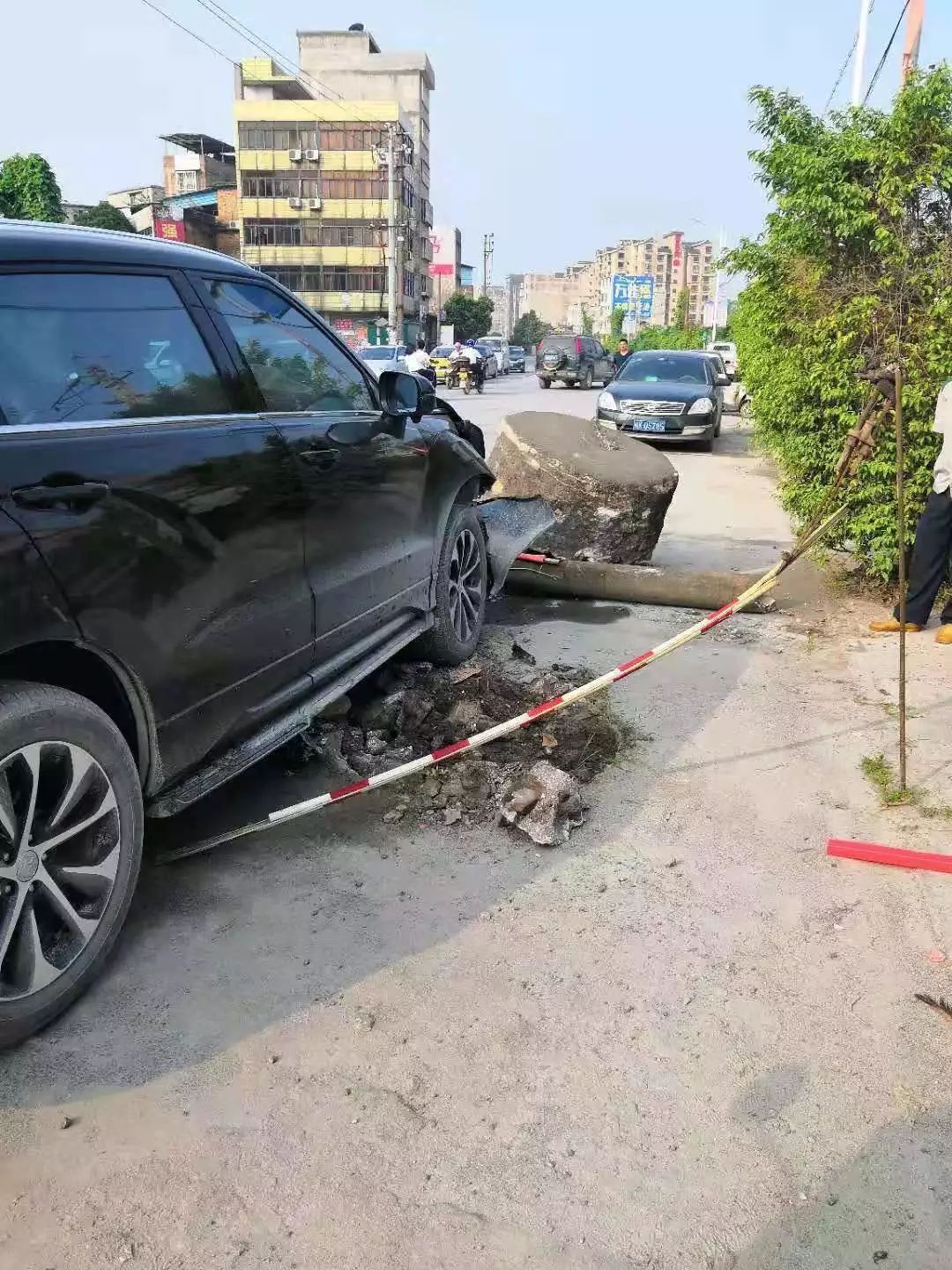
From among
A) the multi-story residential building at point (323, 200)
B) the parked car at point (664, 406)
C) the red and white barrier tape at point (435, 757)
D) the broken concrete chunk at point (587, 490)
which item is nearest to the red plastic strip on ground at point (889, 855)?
the red and white barrier tape at point (435, 757)

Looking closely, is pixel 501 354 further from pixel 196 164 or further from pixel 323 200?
pixel 196 164

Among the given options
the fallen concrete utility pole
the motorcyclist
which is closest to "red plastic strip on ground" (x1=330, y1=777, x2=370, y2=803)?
the fallen concrete utility pole

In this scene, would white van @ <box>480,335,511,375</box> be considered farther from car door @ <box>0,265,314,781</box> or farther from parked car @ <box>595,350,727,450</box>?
car door @ <box>0,265,314,781</box>

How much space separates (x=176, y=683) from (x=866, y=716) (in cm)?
332

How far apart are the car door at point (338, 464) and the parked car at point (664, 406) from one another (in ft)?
36.4

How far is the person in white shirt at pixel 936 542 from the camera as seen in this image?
5.50 meters

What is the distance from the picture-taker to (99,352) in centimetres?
268

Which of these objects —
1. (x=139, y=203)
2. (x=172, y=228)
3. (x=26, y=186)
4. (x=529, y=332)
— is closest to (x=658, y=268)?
(x=529, y=332)

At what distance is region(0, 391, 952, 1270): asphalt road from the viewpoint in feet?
6.51

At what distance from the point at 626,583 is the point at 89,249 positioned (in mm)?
4421

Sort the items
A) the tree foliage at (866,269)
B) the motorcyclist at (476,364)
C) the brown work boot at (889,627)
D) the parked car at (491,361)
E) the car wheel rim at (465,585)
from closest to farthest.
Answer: the car wheel rim at (465,585)
the tree foliage at (866,269)
the brown work boot at (889,627)
the motorcyclist at (476,364)
the parked car at (491,361)

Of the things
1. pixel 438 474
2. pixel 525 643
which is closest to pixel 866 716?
pixel 525 643

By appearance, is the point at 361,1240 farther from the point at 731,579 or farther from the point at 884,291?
the point at 884,291

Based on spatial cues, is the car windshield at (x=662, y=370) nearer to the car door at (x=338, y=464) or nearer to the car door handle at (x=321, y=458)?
the car door at (x=338, y=464)
